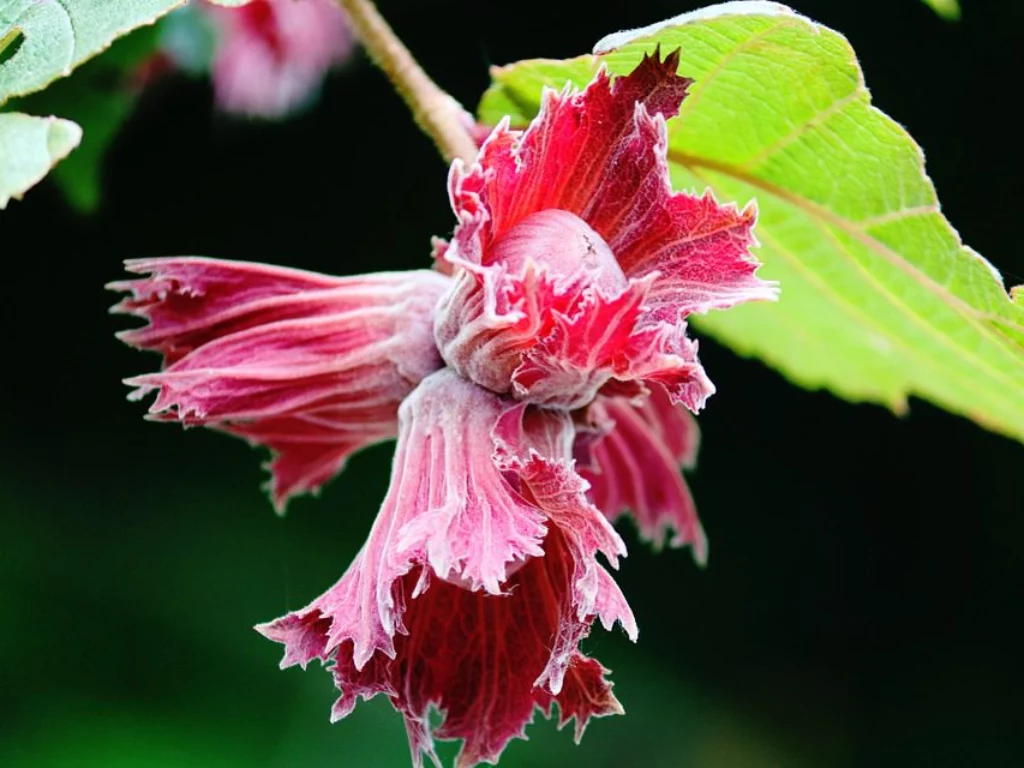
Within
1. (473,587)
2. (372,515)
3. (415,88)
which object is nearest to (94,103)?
(415,88)

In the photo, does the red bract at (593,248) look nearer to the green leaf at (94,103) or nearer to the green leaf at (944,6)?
the green leaf at (944,6)

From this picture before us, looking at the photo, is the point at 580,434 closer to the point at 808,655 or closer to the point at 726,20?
the point at 726,20

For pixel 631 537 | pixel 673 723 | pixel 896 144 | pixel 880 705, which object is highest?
pixel 896 144

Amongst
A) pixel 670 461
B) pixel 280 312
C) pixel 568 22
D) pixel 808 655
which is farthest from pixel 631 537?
pixel 280 312

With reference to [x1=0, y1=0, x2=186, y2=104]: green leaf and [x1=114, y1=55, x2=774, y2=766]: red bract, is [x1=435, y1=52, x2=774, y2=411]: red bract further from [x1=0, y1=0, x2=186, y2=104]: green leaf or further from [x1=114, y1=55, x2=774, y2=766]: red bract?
[x1=0, y1=0, x2=186, y2=104]: green leaf

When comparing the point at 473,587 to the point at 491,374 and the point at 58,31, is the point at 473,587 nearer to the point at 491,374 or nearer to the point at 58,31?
the point at 491,374
